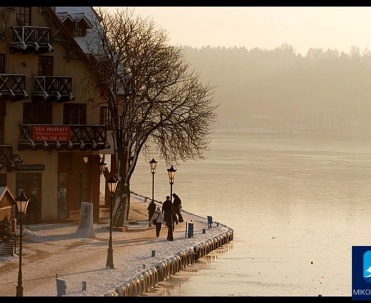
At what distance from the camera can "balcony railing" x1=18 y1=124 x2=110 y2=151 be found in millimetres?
51031

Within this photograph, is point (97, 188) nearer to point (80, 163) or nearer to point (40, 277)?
point (80, 163)

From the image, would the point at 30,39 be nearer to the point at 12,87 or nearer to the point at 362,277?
the point at 12,87

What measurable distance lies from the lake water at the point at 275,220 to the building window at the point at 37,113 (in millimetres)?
11611

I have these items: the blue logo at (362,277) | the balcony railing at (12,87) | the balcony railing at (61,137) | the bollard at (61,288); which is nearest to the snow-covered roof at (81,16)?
the balcony railing at (61,137)

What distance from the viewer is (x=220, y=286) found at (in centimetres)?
3866

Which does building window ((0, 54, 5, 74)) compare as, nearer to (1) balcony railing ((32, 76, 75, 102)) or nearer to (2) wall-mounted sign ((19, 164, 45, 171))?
(1) balcony railing ((32, 76, 75, 102))

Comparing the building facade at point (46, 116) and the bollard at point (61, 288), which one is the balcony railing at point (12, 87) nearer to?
the building facade at point (46, 116)

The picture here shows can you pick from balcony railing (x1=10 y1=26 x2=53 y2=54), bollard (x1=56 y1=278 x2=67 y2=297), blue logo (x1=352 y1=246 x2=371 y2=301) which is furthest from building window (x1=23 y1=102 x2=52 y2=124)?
blue logo (x1=352 y1=246 x2=371 y2=301)

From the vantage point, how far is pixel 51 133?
51.4 meters

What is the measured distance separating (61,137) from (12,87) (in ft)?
12.1

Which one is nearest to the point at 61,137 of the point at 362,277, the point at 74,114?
the point at 74,114

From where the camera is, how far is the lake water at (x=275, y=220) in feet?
133

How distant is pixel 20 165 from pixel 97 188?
17.8 ft

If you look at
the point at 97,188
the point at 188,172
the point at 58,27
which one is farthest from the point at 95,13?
the point at 188,172
